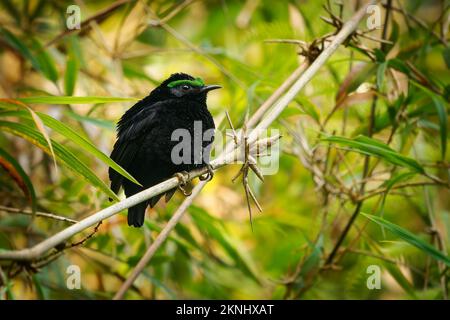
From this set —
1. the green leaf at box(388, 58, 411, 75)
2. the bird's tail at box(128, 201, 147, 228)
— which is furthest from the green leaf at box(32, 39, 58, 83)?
the green leaf at box(388, 58, 411, 75)

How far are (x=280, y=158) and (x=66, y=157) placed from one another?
1.94m

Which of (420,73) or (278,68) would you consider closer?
(420,73)

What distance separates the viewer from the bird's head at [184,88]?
2.39 metres

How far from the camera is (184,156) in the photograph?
2199 mm

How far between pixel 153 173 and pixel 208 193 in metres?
2.00

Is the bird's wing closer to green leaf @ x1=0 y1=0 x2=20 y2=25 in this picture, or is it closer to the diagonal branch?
the diagonal branch

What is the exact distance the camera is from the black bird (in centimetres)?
225

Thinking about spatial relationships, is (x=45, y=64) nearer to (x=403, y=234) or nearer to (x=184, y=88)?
(x=184, y=88)

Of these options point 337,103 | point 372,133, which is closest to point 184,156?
point 337,103

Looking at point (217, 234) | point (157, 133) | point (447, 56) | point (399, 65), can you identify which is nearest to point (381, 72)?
point (399, 65)

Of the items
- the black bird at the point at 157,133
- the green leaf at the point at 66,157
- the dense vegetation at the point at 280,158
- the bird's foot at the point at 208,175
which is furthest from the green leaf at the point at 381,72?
the green leaf at the point at 66,157

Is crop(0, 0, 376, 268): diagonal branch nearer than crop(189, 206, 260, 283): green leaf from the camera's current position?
Yes
